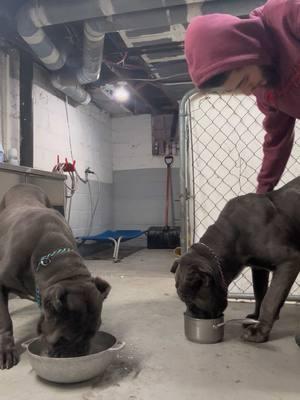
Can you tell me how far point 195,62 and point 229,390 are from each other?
1.21 metres

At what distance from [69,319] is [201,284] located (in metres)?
0.71

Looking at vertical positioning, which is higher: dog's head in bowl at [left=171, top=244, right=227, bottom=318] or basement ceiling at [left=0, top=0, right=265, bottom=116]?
basement ceiling at [left=0, top=0, right=265, bottom=116]

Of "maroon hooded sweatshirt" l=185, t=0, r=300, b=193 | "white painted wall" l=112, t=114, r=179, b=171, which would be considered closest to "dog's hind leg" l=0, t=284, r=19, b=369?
"maroon hooded sweatshirt" l=185, t=0, r=300, b=193

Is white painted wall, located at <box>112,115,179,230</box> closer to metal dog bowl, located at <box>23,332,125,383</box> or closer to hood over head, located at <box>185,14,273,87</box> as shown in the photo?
hood over head, located at <box>185,14,273,87</box>

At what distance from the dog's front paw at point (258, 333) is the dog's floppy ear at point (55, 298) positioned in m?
1.01

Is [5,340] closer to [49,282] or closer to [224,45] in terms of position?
[49,282]

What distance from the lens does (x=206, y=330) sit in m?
1.89

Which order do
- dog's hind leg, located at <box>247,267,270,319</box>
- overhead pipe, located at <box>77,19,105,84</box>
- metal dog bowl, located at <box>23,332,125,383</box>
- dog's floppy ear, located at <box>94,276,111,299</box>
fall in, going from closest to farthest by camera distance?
metal dog bowl, located at <box>23,332,125,383</box>, dog's floppy ear, located at <box>94,276,111,299</box>, dog's hind leg, located at <box>247,267,270,319</box>, overhead pipe, located at <box>77,19,105,84</box>

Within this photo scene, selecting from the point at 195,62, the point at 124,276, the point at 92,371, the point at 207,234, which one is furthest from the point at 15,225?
the point at 124,276

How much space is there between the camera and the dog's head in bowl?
1.85 meters

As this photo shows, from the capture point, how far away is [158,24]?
3340 mm

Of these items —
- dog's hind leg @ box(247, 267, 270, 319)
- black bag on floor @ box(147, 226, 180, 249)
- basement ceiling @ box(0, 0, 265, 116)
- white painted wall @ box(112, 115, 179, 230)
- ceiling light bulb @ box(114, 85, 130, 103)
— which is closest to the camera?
dog's hind leg @ box(247, 267, 270, 319)

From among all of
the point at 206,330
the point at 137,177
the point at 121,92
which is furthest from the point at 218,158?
the point at 137,177

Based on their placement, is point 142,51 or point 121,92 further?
point 121,92
